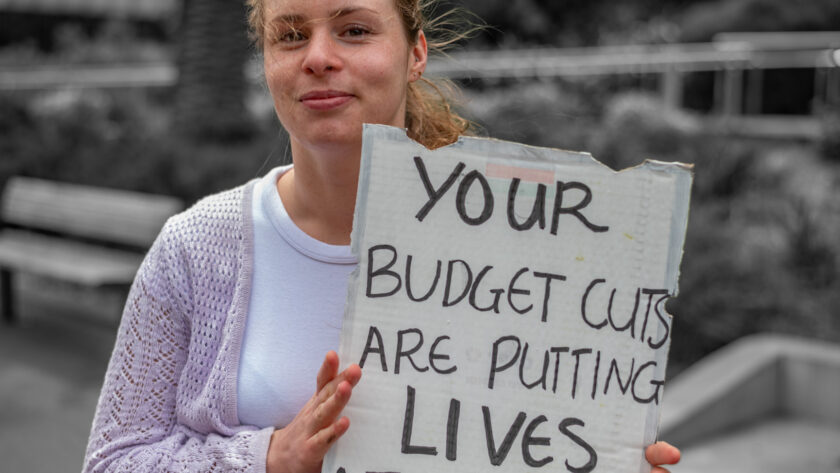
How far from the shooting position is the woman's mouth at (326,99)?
1.51 metres

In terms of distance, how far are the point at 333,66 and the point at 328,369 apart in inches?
18.9

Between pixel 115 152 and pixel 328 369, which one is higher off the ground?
pixel 115 152

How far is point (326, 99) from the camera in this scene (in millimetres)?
1508

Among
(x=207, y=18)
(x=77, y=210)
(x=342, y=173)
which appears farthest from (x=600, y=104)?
(x=342, y=173)

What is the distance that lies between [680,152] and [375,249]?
660 cm

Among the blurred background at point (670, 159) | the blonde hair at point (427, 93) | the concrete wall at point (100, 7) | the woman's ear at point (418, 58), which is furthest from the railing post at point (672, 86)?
the concrete wall at point (100, 7)

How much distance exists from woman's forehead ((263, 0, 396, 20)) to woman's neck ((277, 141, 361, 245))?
23 centimetres

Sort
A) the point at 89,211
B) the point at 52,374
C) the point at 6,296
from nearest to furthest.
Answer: the point at 52,374
the point at 6,296
the point at 89,211

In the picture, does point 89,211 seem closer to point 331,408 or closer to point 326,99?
point 326,99

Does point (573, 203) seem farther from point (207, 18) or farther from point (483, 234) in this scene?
point (207, 18)

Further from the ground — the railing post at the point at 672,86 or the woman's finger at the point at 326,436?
the railing post at the point at 672,86

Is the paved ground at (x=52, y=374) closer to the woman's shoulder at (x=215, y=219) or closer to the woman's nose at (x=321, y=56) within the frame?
the woman's shoulder at (x=215, y=219)

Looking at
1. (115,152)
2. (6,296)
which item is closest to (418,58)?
(6,296)

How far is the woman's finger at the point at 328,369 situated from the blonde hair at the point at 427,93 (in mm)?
426
